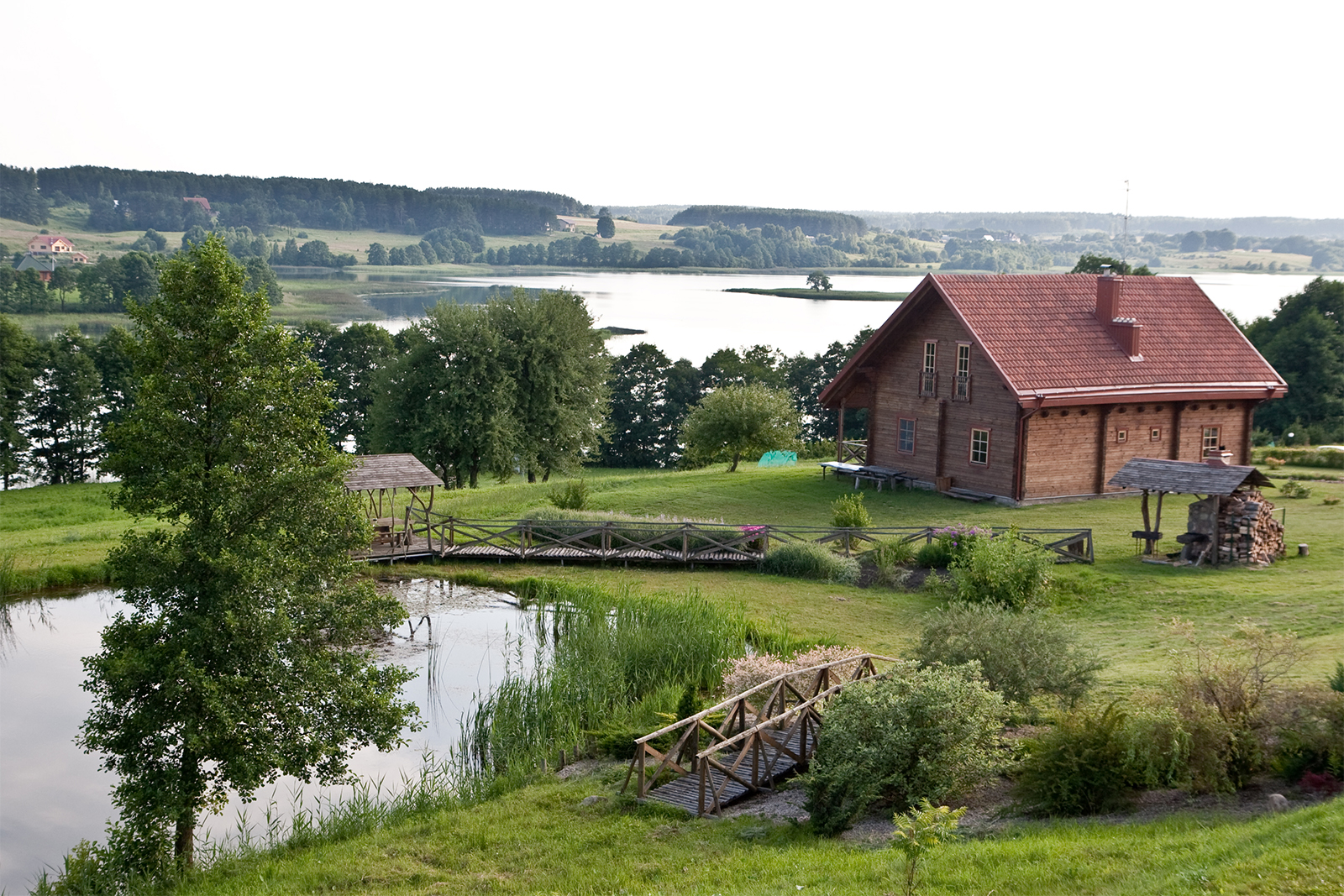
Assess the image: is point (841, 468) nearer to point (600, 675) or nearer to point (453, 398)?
point (453, 398)

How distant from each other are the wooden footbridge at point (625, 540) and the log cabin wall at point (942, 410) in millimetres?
5099

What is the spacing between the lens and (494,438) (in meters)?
43.6

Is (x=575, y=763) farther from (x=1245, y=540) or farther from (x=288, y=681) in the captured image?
(x=1245, y=540)

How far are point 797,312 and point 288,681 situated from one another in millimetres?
123343

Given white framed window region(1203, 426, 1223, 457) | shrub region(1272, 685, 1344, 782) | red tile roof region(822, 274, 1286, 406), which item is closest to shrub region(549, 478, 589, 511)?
red tile roof region(822, 274, 1286, 406)

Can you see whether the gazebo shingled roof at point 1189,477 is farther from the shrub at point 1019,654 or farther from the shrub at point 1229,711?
the shrub at point 1229,711

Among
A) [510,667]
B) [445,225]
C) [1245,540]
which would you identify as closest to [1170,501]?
[1245,540]

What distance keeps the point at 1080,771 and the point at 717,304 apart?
13695cm

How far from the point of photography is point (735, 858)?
10500 millimetres

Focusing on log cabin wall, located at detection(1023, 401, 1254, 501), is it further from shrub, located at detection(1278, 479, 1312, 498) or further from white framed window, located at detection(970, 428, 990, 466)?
shrub, located at detection(1278, 479, 1312, 498)

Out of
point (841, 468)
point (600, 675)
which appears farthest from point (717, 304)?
point (600, 675)

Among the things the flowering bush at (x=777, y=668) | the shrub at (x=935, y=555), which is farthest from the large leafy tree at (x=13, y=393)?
the flowering bush at (x=777, y=668)

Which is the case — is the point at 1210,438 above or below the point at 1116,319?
below

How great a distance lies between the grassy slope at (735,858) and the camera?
8461 millimetres
